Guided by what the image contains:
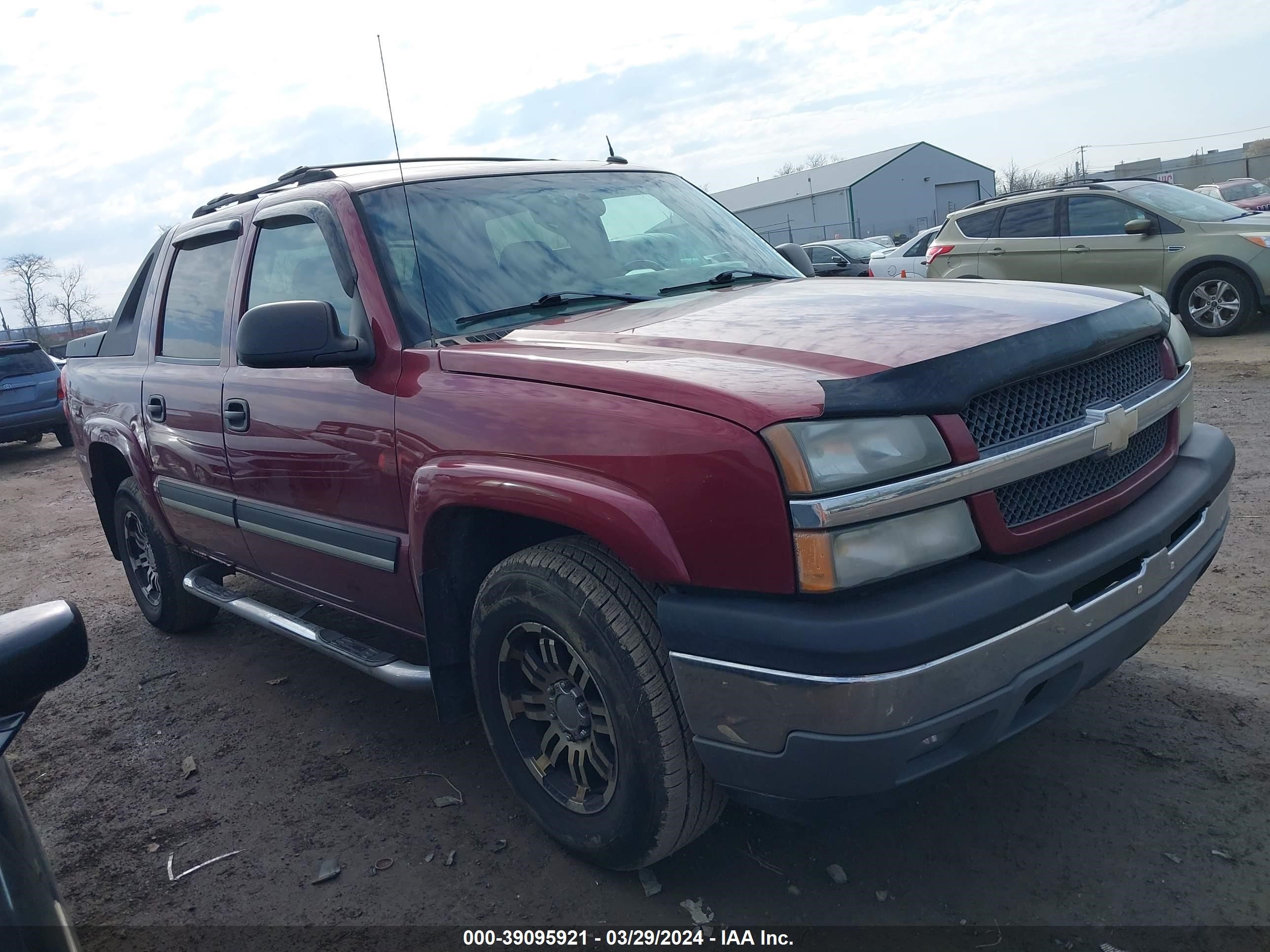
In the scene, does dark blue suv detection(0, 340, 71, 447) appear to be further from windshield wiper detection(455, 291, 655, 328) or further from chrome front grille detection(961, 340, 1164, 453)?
chrome front grille detection(961, 340, 1164, 453)

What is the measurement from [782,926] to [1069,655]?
934 millimetres

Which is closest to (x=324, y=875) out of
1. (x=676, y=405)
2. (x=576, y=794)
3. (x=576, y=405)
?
(x=576, y=794)

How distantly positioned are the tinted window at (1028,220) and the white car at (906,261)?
14.0 feet

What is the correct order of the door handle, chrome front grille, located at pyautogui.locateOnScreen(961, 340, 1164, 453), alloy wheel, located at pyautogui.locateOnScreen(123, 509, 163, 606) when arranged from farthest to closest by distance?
alloy wheel, located at pyautogui.locateOnScreen(123, 509, 163, 606), the door handle, chrome front grille, located at pyautogui.locateOnScreen(961, 340, 1164, 453)

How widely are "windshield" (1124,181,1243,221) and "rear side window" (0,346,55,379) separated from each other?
45.1 feet

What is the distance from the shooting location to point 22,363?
13.4 m

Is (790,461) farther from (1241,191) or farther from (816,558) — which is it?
(1241,191)

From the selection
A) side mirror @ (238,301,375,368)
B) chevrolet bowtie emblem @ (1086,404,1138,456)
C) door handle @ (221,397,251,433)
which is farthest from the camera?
door handle @ (221,397,251,433)

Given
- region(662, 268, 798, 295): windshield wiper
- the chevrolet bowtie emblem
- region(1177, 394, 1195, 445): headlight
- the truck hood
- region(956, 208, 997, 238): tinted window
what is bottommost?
region(1177, 394, 1195, 445): headlight

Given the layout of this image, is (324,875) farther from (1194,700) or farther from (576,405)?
(1194,700)

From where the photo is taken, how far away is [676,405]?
2109 millimetres

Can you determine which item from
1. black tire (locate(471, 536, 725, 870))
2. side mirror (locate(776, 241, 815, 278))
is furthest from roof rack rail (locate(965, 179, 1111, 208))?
black tire (locate(471, 536, 725, 870))

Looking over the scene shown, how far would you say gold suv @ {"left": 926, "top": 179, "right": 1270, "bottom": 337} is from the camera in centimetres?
998

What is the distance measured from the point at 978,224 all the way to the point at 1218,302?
266 cm
